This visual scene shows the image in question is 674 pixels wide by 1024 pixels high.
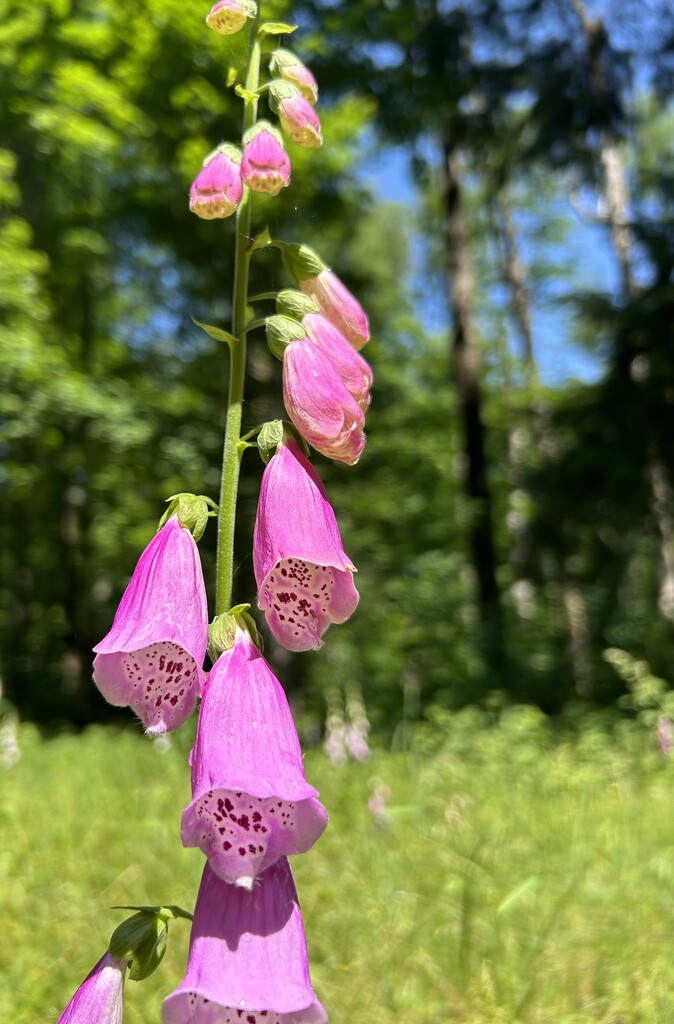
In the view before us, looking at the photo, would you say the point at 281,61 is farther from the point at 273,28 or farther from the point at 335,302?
the point at 335,302

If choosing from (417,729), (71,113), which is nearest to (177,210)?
(71,113)

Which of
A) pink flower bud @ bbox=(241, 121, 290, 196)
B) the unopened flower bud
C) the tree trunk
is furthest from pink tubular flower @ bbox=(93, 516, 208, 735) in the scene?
the tree trunk

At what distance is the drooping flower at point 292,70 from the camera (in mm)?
1599

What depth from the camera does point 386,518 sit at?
1275 cm

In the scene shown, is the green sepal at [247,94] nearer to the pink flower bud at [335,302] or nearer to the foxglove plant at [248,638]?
the foxglove plant at [248,638]

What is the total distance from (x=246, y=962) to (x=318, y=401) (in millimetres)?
815

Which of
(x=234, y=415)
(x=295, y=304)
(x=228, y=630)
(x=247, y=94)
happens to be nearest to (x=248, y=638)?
(x=228, y=630)

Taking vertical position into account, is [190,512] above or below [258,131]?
below

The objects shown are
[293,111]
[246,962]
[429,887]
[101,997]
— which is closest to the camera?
[246,962]

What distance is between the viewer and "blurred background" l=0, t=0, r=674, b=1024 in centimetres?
329

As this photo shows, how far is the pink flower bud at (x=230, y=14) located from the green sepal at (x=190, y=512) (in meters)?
0.87

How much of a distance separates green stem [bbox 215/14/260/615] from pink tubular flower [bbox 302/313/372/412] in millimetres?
118

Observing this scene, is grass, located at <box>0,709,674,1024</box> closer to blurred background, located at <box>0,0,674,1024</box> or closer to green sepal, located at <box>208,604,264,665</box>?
blurred background, located at <box>0,0,674,1024</box>

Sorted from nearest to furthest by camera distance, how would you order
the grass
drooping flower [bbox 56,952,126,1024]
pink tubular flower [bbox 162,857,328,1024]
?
pink tubular flower [bbox 162,857,328,1024] → drooping flower [bbox 56,952,126,1024] → the grass
